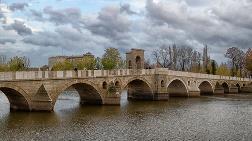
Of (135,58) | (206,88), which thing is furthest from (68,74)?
(206,88)

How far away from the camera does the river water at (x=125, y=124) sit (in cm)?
2152

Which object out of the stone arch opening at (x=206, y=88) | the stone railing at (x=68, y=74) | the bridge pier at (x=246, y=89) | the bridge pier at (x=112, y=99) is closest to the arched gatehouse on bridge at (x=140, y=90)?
the stone railing at (x=68, y=74)

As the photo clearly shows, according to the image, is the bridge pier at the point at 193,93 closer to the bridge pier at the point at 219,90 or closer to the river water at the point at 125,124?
the bridge pier at the point at 219,90

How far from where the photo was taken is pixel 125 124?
25766 millimetres

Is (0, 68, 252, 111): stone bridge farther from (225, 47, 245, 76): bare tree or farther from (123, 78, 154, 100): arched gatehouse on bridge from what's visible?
(225, 47, 245, 76): bare tree

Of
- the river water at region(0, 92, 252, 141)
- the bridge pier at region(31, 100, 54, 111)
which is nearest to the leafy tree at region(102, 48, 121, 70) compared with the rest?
the river water at region(0, 92, 252, 141)

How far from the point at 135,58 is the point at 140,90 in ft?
15.4

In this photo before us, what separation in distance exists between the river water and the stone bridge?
140 centimetres

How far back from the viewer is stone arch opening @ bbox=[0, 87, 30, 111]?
28.3 metres

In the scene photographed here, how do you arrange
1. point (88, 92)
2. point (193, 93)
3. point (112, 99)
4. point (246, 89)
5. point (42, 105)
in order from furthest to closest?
point (246, 89), point (193, 93), point (88, 92), point (112, 99), point (42, 105)

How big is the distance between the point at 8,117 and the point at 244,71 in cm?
6714

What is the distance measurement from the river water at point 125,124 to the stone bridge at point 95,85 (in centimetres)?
140

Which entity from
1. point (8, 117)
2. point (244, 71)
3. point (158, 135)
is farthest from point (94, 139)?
point (244, 71)

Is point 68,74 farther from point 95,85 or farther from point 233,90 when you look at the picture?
point 233,90
